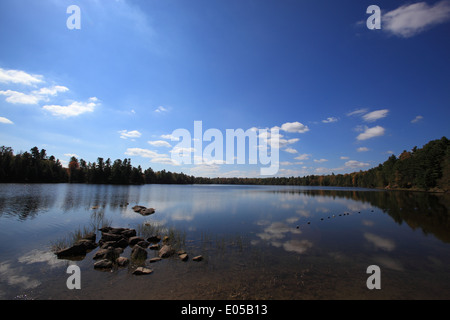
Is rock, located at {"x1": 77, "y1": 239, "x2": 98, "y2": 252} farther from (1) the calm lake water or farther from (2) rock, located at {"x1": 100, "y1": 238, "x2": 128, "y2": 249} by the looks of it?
(1) the calm lake water

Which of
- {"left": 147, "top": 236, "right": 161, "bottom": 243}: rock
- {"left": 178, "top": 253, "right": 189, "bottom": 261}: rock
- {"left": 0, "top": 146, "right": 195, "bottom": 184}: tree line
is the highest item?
{"left": 0, "top": 146, "right": 195, "bottom": 184}: tree line

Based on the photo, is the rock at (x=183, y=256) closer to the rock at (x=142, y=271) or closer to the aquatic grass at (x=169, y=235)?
the aquatic grass at (x=169, y=235)

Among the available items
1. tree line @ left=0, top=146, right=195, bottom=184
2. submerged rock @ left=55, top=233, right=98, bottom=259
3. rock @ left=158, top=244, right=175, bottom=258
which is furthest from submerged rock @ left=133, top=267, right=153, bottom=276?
tree line @ left=0, top=146, right=195, bottom=184

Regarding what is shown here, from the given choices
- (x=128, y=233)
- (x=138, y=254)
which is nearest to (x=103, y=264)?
(x=138, y=254)

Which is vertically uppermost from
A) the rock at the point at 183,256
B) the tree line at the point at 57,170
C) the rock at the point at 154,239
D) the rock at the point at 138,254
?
the tree line at the point at 57,170

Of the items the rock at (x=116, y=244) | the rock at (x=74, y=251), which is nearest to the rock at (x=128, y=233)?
the rock at (x=116, y=244)

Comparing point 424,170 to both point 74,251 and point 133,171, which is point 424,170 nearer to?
point 74,251

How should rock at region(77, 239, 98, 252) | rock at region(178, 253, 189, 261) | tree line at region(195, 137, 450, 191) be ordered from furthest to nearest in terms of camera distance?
1. tree line at region(195, 137, 450, 191)
2. rock at region(77, 239, 98, 252)
3. rock at region(178, 253, 189, 261)

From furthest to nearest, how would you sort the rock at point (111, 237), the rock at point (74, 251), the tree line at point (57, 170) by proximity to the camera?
the tree line at point (57, 170) → the rock at point (111, 237) → the rock at point (74, 251)

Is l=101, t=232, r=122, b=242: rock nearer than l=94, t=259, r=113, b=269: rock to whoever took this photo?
No

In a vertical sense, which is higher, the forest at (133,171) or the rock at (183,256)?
the forest at (133,171)

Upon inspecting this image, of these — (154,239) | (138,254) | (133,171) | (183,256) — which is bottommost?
(154,239)

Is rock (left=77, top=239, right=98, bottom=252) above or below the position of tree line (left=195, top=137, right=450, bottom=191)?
below
